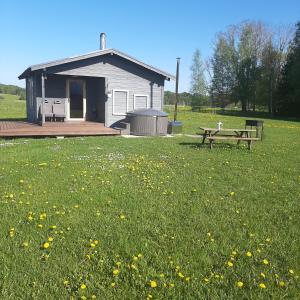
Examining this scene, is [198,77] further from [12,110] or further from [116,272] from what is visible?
[116,272]

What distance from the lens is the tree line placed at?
38406 mm

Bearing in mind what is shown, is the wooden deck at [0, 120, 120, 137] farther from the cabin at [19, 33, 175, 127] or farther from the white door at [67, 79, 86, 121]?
the white door at [67, 79, 86, 121]

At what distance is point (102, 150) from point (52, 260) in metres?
6.86

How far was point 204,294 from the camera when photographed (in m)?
2.97

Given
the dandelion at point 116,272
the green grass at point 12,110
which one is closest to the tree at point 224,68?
the green grass at point 12,110

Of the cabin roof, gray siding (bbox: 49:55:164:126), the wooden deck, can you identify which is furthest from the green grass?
the wooden deck

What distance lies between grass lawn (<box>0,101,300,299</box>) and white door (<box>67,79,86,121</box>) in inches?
381

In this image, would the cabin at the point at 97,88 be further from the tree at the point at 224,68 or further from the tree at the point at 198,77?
the tree at the point at 198,77

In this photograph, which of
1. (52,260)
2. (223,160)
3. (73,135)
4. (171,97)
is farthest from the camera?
(171,97)

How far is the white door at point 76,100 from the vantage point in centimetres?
1708

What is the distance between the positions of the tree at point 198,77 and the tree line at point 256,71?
3.95 meters

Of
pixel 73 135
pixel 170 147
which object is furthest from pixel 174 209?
pixel 73 135

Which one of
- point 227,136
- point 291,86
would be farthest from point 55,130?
point 291,86

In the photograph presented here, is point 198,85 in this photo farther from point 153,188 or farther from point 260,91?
point 153,188
